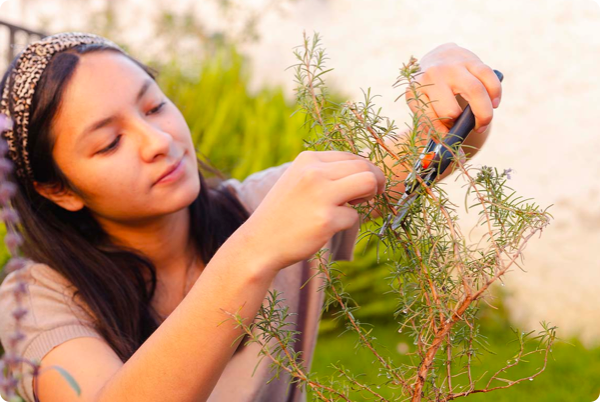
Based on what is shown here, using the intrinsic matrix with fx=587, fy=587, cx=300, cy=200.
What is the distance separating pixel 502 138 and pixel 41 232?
3173 mm

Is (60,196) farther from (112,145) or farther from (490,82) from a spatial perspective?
(490,82)

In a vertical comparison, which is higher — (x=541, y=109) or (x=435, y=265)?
(x=541, y=109)

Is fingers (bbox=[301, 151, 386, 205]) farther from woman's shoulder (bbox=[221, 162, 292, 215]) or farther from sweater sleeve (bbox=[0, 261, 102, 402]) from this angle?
woman's shoulder (bbox=[221, 162, 292, 215])

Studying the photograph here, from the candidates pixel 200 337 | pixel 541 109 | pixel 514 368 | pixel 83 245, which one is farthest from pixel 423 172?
pixel 541 109

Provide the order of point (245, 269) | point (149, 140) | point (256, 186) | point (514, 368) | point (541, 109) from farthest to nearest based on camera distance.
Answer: point (541, 109) < point (514, 368) < point (256, 186) < point (149, 140) < point (245, 269)

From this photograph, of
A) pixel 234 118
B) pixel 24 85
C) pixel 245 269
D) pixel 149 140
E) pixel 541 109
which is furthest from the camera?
pixel 541 109

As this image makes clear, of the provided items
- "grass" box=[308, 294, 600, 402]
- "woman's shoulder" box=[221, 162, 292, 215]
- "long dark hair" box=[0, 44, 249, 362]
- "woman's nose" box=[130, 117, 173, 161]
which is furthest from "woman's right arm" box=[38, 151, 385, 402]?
"grass" box=[308, 294, 600, 402]

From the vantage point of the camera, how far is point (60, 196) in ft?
5.43

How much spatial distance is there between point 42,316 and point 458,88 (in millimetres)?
1109

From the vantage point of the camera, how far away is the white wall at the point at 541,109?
361cm

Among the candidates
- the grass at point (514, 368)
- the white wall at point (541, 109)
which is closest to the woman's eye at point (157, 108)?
the grass at point (514, 368)

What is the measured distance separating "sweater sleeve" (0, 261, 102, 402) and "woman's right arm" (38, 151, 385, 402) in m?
0.30

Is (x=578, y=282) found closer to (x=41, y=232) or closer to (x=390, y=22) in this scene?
(x=390, y=22)

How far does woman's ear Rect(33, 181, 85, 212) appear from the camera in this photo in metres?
1.64
